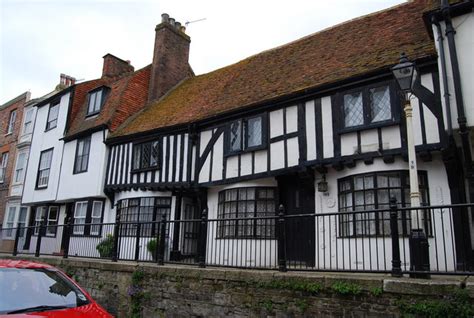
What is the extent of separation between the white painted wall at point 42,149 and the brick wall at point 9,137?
2.79 metres

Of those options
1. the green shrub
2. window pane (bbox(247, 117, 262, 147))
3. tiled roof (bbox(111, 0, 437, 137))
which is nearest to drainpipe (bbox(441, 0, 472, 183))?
tiled roof (bbox(111, 0, 437, 137))

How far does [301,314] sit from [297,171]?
16.0 ft

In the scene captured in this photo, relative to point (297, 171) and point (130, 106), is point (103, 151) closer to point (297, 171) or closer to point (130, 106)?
point (130, 106)

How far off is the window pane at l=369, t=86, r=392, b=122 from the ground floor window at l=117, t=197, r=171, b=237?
824 centimetres

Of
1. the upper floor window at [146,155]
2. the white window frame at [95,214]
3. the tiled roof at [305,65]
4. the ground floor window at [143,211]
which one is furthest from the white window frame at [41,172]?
the upper floor window at [146,155]

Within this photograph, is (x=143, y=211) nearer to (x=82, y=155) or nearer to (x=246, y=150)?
(x=82, y=155)

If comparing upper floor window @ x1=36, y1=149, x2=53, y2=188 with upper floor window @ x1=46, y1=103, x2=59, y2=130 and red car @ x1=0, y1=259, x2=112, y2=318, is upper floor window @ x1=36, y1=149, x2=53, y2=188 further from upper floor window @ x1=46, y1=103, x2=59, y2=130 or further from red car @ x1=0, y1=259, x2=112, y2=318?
red car @ x1=0, y1=259, x2=112, y2=318

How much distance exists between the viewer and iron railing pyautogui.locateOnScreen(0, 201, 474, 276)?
6.26 metres

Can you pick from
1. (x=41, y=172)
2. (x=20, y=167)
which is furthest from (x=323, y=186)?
(x=20, y=167)

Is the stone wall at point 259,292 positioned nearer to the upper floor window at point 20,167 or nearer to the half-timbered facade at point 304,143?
the half-timbered facade at point 304,143

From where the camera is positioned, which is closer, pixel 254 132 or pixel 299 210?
pixel 299 210

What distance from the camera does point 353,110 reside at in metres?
10.1

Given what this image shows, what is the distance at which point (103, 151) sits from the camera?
1703 cm

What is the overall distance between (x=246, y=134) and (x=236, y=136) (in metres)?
0.41
